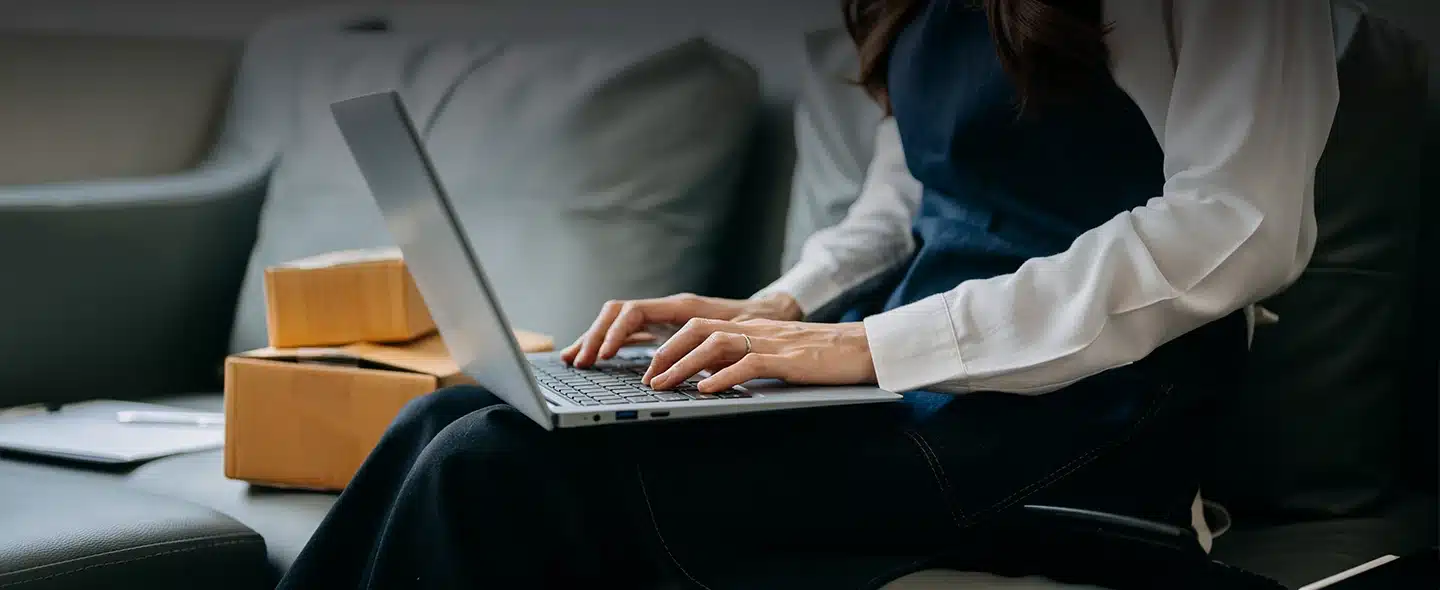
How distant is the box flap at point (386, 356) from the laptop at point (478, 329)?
0.19 m

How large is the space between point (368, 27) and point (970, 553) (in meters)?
1.45

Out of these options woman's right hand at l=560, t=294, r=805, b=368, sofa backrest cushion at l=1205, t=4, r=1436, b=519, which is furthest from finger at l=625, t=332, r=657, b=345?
sofa backrest cushion at l=1205, t=4, r=1436, b=519

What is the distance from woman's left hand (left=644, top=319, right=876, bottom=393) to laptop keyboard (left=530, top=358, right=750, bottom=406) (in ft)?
0.04

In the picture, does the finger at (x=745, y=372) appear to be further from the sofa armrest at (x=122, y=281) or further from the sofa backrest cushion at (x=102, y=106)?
the sofa backrest cushion at (x=102, y=106)

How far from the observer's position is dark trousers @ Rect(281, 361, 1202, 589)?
83 centimetres

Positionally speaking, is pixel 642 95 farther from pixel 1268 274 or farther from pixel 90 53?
pixel 90 53

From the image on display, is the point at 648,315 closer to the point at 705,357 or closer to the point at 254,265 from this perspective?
the point at 705,357

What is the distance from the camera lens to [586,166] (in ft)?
5.07

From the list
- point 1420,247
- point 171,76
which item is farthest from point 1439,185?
point 171,76

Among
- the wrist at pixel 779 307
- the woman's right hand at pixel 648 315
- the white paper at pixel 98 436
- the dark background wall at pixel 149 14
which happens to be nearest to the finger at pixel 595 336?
the woman's right hand at pixel 648 315

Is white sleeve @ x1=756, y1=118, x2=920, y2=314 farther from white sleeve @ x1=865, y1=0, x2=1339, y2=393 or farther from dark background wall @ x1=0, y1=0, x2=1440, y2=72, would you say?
dark background wall @ x1=0, y1=0, x2=1440, y2=72

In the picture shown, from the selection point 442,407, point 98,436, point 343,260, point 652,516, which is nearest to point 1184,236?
point 652,516

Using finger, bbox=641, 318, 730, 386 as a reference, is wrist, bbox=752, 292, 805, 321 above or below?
below

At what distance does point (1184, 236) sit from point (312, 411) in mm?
793
